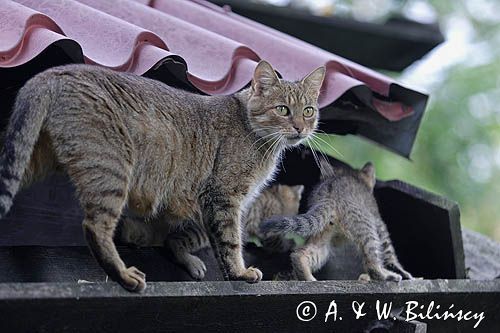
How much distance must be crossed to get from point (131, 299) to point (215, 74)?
121 centimetres

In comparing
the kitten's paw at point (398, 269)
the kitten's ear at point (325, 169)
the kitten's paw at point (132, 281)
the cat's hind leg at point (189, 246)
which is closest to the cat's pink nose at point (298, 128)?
the kitten's ear at point (325, 169)

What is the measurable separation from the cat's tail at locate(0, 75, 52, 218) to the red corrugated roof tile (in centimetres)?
18

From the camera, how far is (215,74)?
3.59 meters

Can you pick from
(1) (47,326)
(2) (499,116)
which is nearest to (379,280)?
(1) (47,326)

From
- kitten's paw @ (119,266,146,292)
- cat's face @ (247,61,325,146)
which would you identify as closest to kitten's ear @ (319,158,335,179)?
cat's face @ (247,61,325,146)

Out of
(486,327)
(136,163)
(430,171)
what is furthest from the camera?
(430,171)

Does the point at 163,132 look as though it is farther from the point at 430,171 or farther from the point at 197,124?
the point at 430,171

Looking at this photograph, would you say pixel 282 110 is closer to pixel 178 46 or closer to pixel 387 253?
pixel 178 46

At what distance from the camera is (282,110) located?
3.91m

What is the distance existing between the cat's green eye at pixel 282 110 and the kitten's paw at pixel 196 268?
2.51ft

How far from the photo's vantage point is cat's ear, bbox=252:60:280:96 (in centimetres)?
366

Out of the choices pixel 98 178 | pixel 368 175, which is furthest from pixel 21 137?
pixel 368 175

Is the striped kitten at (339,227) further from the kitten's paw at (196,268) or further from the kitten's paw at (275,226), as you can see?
the kitten's paw at (196,268)

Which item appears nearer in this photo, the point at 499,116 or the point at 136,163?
the point at 136,163
